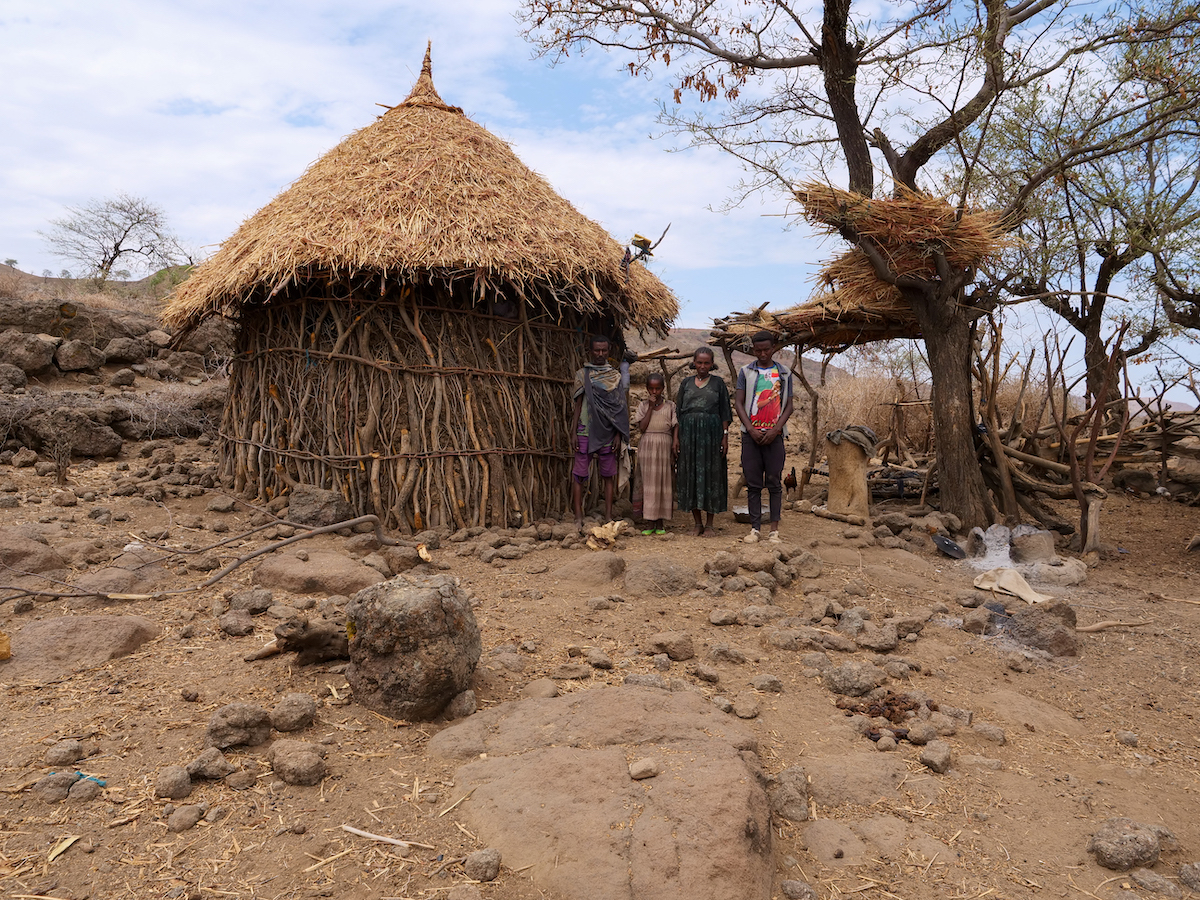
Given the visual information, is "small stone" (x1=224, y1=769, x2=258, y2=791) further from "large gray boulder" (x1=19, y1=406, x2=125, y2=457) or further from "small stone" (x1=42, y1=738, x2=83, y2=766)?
"large gray boulder" (x1=19, y1=406, x2=125, y2=457)

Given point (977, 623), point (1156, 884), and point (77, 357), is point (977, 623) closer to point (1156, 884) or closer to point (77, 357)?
point (1156, 884)

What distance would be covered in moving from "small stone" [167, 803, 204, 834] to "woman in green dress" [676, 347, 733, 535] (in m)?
4.41

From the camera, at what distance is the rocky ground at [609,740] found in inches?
83.8

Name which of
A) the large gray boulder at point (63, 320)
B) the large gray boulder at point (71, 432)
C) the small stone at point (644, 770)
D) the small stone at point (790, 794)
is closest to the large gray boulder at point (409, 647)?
the small stone at point (644, 770)

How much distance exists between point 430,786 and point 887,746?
167 centimetres

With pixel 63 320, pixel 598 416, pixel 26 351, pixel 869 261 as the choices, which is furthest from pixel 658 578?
pixel 63 320

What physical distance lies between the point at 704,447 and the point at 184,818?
15.0 ft

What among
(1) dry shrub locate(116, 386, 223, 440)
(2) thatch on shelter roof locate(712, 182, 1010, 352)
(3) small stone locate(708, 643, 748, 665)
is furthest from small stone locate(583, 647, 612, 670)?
(1) dry shrub locate(116, 386, 223, 440)

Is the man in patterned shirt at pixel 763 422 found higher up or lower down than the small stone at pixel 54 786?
higher up

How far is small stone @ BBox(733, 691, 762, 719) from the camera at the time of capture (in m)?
3.09

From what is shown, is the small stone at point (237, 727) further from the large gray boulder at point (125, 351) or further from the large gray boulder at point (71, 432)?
the large gray boulder at point (125, 351)

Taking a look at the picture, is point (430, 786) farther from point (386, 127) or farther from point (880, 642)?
point (386, 127)

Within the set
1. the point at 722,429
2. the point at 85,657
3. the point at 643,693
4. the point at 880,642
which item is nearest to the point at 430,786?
the point at 643,693

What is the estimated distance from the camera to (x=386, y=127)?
7.17 m
